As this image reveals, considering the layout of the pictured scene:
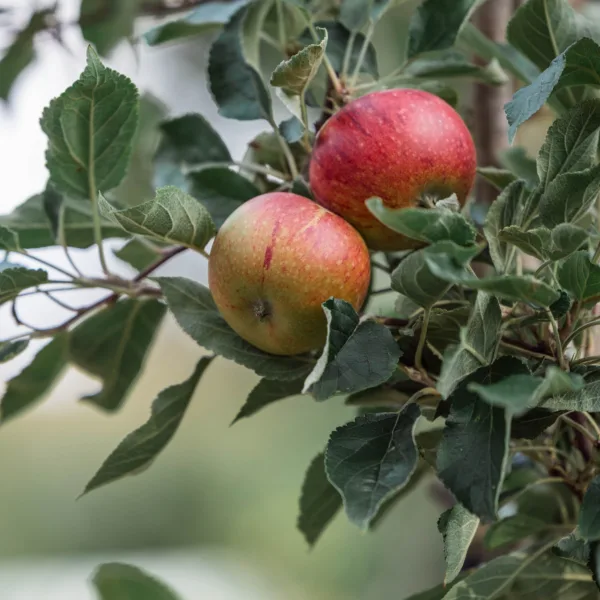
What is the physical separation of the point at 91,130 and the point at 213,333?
0.15 m

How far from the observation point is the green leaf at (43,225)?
1.86 ft

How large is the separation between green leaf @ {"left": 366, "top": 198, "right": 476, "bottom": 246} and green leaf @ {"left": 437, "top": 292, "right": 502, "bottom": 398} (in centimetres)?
4

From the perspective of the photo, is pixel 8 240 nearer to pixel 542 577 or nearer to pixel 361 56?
pixel 361 56

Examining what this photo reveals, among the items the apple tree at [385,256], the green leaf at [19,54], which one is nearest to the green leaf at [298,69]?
the apple tree at [385,256]

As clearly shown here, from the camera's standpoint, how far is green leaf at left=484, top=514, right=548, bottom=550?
0.51m

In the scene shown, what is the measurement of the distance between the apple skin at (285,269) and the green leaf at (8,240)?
0.51 feet

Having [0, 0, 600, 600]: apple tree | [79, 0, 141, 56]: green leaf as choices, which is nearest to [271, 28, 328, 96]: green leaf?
[0, 0, 600, 600]: apple tree

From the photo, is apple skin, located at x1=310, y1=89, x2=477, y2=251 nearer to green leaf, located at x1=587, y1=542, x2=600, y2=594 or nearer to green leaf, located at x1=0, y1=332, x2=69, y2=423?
green leaf, located at x1=587, y1=542, x2=600, y2=594

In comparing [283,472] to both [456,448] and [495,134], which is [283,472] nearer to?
[495,134]

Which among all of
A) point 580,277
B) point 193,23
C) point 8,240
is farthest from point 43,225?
point 580,277

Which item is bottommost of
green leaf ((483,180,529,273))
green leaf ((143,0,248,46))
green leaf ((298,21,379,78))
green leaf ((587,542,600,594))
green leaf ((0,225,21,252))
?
green leaf ((587,542,600,594))

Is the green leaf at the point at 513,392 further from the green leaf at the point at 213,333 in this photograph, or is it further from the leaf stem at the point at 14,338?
the leaf stem at the point at 14,338

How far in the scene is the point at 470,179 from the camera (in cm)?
44

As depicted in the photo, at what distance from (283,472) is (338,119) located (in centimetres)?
202
